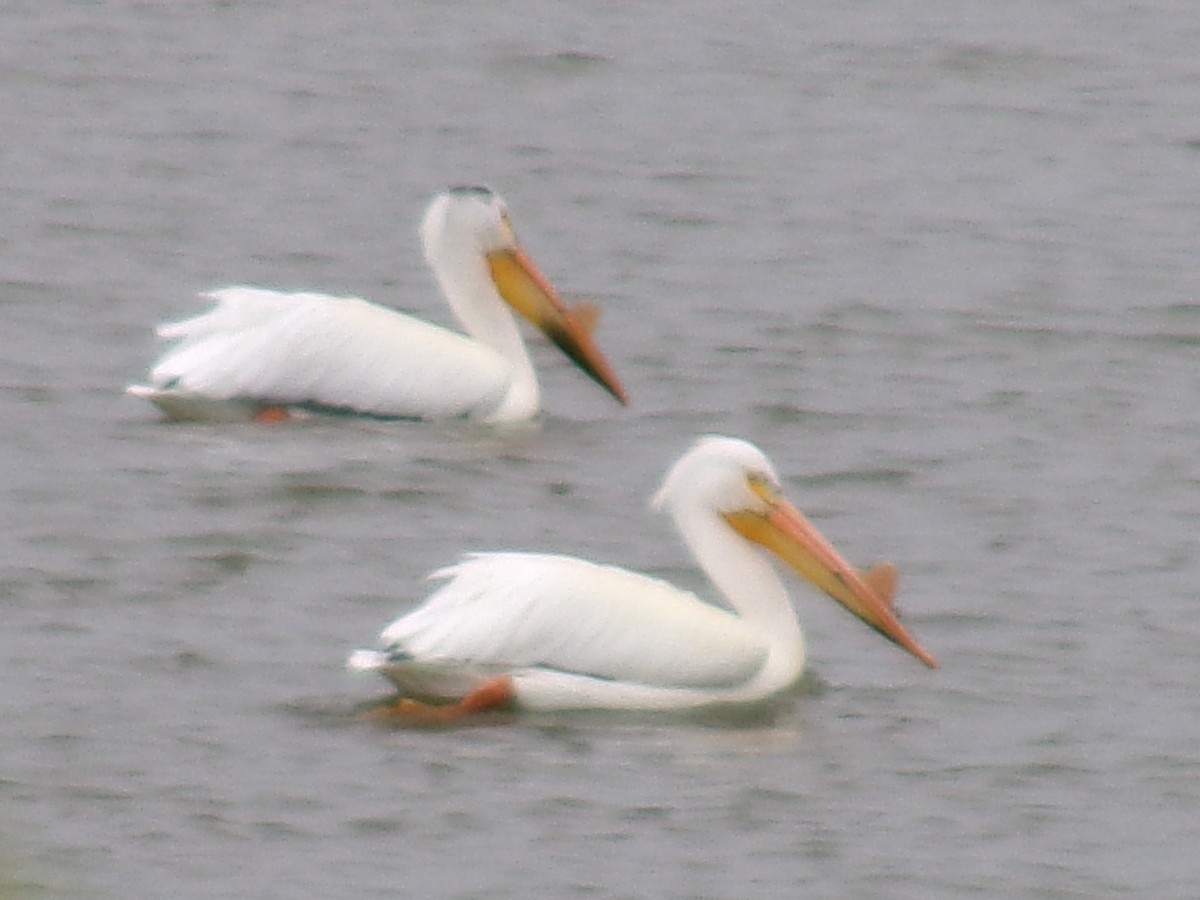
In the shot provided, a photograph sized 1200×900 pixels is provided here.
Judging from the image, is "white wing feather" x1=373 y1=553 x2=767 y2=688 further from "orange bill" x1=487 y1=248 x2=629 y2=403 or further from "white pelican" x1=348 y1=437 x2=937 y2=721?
"orange bill" x1=487 y1=248 x2=629 y2=403

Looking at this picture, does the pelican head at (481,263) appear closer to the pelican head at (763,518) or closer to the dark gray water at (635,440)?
the dark gray water at (635,440)

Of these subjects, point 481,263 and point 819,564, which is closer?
point 819,564

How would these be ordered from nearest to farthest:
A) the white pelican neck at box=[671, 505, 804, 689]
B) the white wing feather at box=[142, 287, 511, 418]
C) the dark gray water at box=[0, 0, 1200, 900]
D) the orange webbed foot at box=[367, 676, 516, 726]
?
the dark gray water at box=[0, 0, 1200, 900] < the orange webbed foot at box=[367, 676, 516, 726] < the white pelican neck at box=[671, 505, 804, 689] < the white wing feather at box=[142, 287, 511, 418]

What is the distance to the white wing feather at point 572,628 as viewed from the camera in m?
7.32

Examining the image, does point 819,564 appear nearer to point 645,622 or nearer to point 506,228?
point 645,622

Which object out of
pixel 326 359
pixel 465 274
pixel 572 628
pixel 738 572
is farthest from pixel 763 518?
pixel 465 274

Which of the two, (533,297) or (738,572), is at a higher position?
(738,572)

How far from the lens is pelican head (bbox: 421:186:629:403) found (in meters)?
11.0

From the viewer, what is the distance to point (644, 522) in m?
9.45

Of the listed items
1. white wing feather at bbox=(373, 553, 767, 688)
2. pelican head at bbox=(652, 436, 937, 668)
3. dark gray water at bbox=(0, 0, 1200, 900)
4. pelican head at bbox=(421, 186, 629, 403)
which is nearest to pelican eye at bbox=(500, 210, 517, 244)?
pelican head at bbox=(421, 186, 629, 403)

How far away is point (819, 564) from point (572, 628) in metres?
0.81

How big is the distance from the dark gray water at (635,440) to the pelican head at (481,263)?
0.34 meters

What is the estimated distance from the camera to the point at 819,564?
8039 millimetres

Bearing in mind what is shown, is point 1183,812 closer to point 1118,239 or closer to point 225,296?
point 225,296
